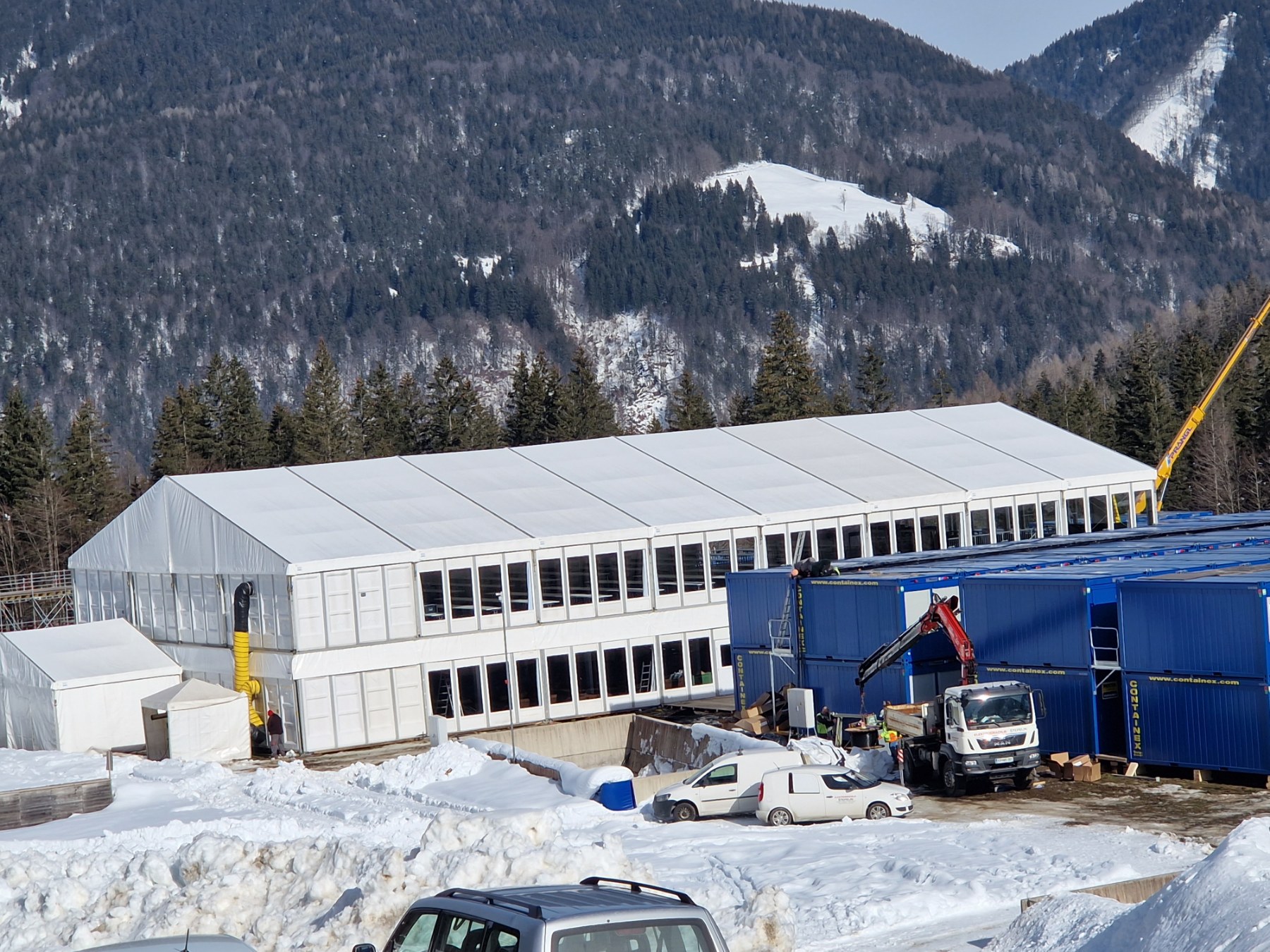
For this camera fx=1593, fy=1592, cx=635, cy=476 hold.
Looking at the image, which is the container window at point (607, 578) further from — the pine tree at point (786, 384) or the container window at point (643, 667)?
the pine tree at point (786, 384)

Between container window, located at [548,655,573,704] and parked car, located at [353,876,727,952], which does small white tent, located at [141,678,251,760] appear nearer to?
container window, located at [548,655,573,704]

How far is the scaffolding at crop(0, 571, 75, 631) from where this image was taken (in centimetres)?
6138

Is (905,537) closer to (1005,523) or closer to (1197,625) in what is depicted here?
(1005,523)

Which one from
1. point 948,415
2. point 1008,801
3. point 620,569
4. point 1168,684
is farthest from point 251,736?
point 948,415

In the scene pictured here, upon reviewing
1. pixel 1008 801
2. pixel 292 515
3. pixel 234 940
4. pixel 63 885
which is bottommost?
pixel 1008 801

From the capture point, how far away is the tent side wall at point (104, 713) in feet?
135

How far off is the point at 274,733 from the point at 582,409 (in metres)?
57.6

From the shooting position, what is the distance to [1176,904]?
14.2 metres

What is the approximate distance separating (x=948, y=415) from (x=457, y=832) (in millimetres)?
41557

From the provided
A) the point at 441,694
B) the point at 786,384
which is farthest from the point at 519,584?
the point at 786,384

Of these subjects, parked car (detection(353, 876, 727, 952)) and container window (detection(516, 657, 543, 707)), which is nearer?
parked car (detection(353, 876, 727, 952))

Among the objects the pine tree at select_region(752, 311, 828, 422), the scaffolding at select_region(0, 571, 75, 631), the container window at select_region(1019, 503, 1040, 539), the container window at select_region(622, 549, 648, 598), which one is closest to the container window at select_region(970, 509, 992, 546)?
the container window at select_region(1019, 503, 1040, 539)

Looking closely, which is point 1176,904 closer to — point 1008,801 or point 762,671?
point 1008,801

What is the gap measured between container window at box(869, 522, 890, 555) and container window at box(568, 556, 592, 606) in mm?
9985
